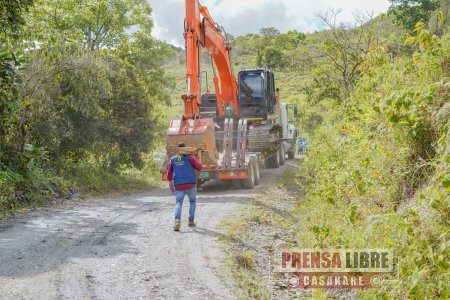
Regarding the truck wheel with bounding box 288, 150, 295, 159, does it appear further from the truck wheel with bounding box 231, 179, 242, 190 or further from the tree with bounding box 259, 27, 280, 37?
the tree with bounding box 259, 27, 280, 37

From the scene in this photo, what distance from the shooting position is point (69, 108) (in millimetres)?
16109

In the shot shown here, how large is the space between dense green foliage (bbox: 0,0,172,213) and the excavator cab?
368 cm

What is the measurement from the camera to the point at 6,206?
11.9m

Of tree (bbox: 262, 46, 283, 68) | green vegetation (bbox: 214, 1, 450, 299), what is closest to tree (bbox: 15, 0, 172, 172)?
green vegetation (bbox: 214, 1, 450, 299)

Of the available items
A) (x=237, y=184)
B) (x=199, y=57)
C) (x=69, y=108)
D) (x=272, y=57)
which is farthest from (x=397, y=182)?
(x=272, y=57)

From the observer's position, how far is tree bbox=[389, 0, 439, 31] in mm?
39531

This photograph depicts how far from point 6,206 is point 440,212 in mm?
10118

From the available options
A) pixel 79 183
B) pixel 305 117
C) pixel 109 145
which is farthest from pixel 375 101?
pixel 305 117

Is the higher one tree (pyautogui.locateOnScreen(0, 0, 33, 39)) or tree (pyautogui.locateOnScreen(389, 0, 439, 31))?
tree (pyautogui.locateOnScreen(389, 0, 439, 31))

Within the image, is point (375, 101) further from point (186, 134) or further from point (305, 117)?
point (305, 117)

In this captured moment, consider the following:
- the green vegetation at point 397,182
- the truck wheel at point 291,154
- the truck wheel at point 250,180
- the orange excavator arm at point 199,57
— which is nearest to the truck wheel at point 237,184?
the truck wheel at point 250,180

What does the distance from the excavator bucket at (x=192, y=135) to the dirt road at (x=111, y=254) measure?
165cm

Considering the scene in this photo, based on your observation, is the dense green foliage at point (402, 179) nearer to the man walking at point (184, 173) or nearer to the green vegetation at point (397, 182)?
the green vegetation at point (397, 182)

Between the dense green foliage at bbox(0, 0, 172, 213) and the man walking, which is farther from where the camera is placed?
the dense green foliage at bbox(0, 0, 172, 213)
